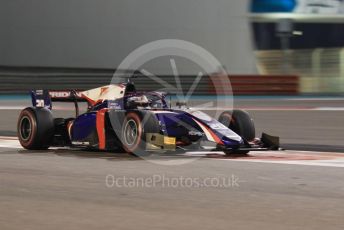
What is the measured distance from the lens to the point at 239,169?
7.30 metres

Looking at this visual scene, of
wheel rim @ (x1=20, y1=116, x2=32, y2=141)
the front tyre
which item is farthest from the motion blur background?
the front tyre

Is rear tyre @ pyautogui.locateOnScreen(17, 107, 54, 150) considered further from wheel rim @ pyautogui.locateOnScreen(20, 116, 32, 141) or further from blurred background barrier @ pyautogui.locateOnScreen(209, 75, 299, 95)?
blurred background barrier @ pyautogui.locateOnScreen(209, 75, 299, 95)

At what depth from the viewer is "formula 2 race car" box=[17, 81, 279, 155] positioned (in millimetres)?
8062

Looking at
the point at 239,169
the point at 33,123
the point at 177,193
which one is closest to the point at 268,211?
the point at 177,193

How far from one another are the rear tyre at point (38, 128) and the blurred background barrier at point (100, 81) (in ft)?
45.1

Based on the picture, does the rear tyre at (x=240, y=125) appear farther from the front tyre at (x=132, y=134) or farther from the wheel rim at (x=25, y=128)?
the wheel rim at (x=25, y=128)

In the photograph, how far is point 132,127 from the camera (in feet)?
27.0

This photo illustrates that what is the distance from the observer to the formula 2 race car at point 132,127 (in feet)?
26.5

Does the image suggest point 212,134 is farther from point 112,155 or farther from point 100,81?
point 100,81

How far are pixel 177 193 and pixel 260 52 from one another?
64.6 ft

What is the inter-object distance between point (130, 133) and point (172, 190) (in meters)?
2.25

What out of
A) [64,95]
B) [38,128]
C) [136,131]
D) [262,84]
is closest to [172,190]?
[136,131]

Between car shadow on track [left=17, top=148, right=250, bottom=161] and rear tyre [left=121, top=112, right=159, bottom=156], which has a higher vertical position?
rear tyre [left=121, top=112, right=159, bottom=156]

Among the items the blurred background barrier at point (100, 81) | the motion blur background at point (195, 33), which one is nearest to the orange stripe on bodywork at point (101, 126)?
the blurred background barrier at point (100, 81)
